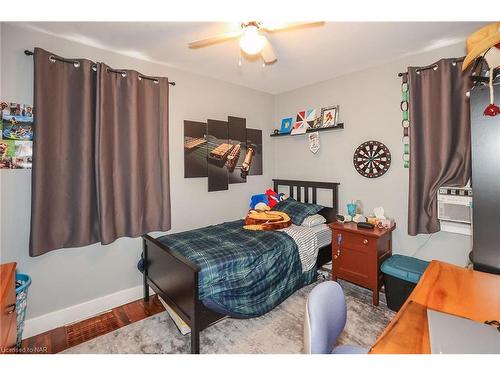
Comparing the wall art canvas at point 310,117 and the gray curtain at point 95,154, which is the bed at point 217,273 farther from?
the wall art canvas at point 310,117

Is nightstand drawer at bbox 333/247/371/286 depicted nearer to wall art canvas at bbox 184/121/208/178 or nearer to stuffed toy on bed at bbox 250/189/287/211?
stuffed toy on bed at bbox 250/189/287/211

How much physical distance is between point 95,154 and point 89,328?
1.64m

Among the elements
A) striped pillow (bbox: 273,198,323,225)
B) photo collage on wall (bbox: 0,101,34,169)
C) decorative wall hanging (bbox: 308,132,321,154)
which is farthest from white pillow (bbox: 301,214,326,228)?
photo collage on wall (bbox: 0,101,34,169)

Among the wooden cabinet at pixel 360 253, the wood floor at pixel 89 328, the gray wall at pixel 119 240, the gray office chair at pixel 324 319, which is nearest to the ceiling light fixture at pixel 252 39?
the gray wall at pixel 119 240

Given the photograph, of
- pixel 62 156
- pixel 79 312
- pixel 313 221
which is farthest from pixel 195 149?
pixel 79 312

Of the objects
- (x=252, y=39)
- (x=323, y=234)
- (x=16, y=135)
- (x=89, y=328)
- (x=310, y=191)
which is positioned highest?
(x=252, y=39)

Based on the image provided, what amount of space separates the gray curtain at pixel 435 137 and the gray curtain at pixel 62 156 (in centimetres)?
323

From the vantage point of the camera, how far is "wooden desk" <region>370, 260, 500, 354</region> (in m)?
0.84

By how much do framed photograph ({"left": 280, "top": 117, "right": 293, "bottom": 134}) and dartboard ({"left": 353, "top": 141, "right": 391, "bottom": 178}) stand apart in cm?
114

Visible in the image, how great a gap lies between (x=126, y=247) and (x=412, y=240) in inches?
128

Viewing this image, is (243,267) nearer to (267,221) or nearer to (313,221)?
(267,221)

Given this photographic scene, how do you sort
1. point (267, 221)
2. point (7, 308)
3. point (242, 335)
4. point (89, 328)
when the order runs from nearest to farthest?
1. point (7, 308)
2. point (242, 335)
3. point (89, 328)
4. point (267, 221)

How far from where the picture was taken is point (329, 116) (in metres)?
3.37
